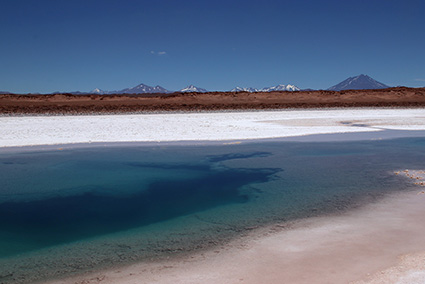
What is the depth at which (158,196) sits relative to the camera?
23.0 feet

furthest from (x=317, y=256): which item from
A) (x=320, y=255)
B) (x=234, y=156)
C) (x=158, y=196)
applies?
(x=234, y=156)

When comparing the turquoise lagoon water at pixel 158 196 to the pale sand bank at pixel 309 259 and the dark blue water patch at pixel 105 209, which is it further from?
the pale sand bank at pixel 309 259

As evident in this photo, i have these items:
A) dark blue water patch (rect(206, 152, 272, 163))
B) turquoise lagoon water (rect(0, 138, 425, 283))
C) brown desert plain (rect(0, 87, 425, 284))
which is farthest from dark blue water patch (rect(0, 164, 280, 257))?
dark blue water patch (rect(206, 152, 272, 163))

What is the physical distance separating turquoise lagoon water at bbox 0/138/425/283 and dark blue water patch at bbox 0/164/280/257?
0.6 inches

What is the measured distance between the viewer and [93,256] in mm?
4398

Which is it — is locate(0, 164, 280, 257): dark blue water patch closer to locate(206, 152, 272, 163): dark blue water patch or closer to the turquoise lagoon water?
the turquoise lagoon water

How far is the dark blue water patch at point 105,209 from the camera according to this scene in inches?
207

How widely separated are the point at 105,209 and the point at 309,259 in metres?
3.57

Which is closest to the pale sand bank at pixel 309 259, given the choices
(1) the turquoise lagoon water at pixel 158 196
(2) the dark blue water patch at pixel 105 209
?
(1) the turquoise lagoon water at pixel 158 196

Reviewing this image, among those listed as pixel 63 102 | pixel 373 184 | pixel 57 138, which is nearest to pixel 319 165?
pixel 373 184

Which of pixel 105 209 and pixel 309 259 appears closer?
pixel 309 259

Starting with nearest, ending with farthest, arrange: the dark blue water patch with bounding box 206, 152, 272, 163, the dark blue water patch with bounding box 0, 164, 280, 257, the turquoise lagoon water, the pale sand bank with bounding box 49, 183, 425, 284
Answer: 1. the pale sand bank with bounding box 49, 183, 425, 284
2. the turquoise lagoon water
3. the dark blue water patch with bounding box 0, 164, 280, 257
4. the dark blue water patch with bounding box 206, 152, 272, 163

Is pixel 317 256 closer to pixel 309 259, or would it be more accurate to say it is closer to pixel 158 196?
pixel 309 259

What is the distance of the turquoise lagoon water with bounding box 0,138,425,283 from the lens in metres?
4.64
